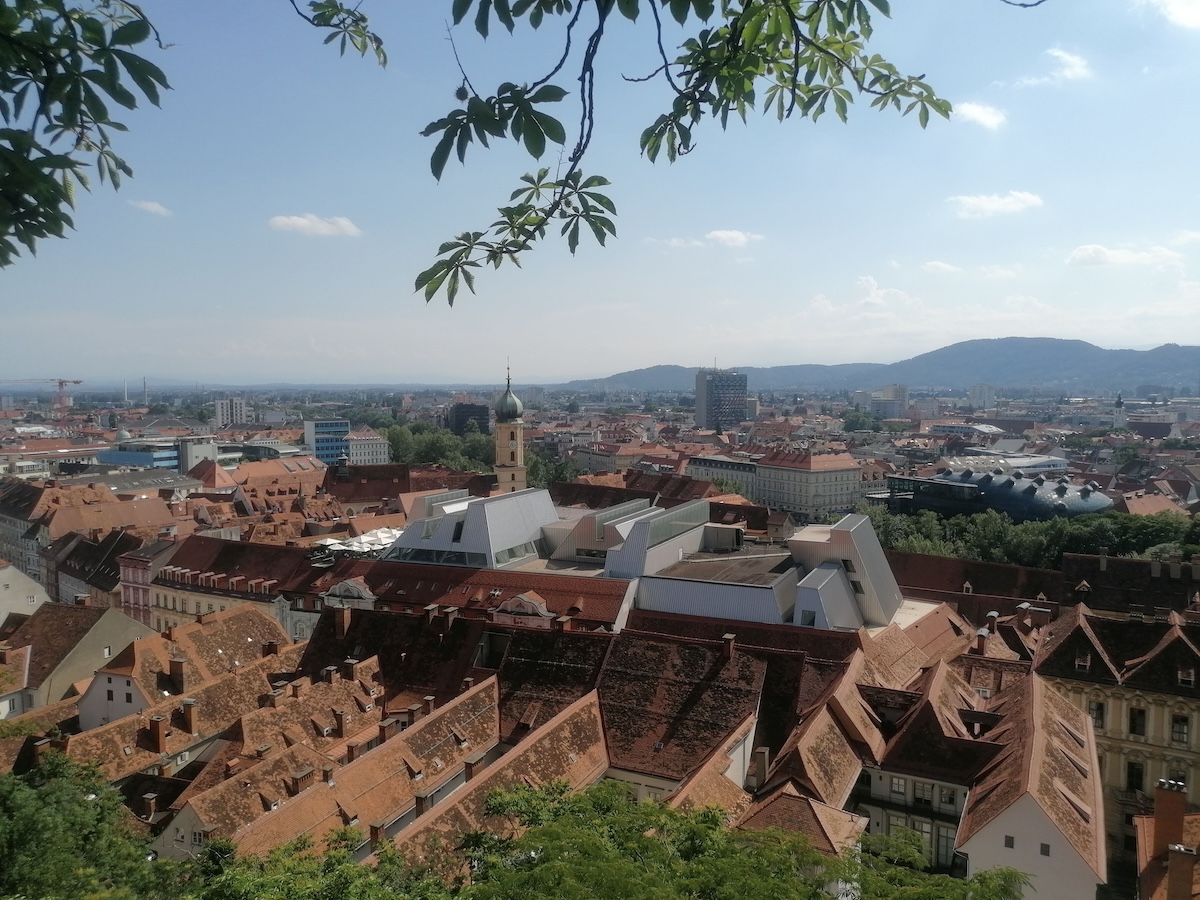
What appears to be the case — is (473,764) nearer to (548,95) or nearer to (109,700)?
(109,700)

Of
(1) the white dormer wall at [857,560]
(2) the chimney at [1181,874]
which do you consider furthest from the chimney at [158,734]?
(2) the chimney at [1181,874]

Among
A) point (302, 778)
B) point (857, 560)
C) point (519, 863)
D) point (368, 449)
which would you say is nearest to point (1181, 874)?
point (519, 863)

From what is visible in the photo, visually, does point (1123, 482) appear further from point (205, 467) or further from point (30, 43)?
point (30, 43)

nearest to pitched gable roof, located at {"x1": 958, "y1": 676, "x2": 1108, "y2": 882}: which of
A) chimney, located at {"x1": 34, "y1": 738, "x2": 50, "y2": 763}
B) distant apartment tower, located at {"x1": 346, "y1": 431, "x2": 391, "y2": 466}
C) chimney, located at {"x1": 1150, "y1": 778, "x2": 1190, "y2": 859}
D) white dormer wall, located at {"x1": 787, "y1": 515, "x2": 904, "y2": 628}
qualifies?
chimney, located at {"x1": 1150, "y1": 778, "x2": 1190, "y2": 859}

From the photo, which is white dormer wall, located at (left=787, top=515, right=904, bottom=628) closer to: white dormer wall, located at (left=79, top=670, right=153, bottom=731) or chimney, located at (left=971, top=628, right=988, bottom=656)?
chimney, located at (left=971, top=628, right=988, bottom=656)

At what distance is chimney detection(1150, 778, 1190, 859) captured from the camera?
2208 centimetres

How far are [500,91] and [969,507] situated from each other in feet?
295

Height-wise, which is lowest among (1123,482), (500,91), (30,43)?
(1123,482)

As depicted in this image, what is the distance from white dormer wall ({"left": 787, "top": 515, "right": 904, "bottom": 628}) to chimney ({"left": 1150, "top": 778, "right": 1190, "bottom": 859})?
56.3 ft

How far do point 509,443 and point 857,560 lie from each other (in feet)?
138

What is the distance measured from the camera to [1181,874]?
1950cm

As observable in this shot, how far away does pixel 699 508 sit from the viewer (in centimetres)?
4931

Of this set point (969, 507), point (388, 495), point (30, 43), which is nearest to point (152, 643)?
point (30, 43)

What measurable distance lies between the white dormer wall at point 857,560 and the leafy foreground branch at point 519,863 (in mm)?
20650
